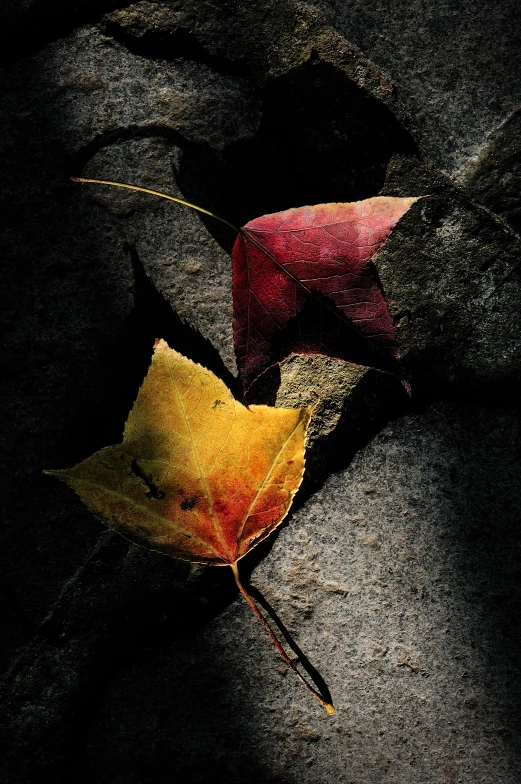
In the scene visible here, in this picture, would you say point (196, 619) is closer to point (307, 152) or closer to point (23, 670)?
point (23, 670)

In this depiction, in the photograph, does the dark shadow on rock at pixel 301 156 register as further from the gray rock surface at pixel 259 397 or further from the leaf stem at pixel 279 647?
the leaf stem at pixel 279 647

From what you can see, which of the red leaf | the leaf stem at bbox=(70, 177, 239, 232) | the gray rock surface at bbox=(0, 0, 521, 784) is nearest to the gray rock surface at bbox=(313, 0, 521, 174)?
the gray rock surface at bbox=(0, 0, 521, 784)

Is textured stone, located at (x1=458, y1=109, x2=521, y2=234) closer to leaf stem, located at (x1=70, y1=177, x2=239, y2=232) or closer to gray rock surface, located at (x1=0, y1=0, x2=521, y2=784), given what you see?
gray rock surface, located at (x1=0, y1=0, x2=521, y2=784)

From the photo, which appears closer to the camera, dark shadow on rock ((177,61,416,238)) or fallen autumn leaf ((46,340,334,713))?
fallen autumn leaf ((46,340,334,713))

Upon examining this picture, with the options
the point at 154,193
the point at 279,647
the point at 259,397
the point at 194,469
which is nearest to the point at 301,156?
the point at 154,193

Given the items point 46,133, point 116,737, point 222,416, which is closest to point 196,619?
point 116,737

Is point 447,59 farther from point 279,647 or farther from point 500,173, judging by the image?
point 279,647
